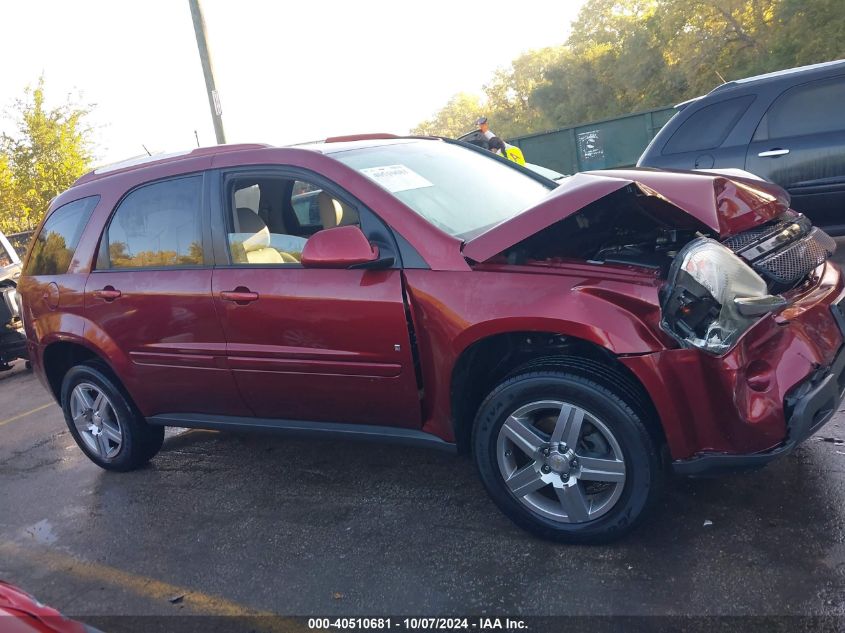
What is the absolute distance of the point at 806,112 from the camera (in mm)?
6027

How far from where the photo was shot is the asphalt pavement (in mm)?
2648

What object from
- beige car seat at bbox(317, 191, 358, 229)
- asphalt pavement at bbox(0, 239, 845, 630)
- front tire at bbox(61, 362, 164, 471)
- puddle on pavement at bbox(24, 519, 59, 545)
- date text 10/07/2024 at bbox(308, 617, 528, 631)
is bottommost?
puddle on pavement at bbox(24, 519, 59, 545)

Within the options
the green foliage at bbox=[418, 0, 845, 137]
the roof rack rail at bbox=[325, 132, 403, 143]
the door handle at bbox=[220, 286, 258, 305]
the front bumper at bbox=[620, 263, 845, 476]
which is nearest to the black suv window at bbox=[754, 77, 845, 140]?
the roof rack rail at bbox=[325, 132, 403, 143]

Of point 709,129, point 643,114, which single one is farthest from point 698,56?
point 709,129

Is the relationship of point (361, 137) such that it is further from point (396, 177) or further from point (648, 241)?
point (648, 241)

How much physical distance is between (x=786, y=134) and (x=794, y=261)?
142 inches

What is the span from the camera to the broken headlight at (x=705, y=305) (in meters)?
2.59

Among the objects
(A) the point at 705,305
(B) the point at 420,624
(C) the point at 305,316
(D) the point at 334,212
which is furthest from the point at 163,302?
(A) the point at 705,305

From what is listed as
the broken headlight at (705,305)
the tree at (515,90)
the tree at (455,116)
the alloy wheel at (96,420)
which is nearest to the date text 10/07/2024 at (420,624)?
the broken headlight at (705,305)

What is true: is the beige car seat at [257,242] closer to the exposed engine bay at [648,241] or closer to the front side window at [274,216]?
the front side window at [274,216]

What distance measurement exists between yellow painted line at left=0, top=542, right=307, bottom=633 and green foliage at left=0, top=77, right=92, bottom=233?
20469mm

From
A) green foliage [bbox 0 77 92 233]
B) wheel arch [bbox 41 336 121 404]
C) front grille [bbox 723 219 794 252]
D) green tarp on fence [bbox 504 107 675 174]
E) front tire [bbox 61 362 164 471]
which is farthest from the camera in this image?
green foliage [bbox 0 77 92 233]

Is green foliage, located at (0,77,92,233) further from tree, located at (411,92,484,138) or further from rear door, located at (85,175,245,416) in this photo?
tree, located at (411,92,484,138)

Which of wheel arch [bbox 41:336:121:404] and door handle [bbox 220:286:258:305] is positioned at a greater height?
door handle [bbox 220:286:258:305]
